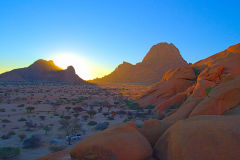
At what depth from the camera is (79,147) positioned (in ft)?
16.0

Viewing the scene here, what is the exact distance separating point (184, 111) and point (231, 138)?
13.7ft

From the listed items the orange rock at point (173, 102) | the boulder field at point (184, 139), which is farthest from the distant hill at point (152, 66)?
the boulder field at point (184, 139)

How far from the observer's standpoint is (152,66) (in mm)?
103625

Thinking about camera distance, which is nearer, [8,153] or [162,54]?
[8,153]

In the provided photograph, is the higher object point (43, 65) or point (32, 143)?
point (43, 65)

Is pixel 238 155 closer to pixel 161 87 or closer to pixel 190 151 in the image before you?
pixel 190 151

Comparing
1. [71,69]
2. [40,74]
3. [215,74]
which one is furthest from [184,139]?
[40,74]

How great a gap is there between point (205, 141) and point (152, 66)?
334 feet

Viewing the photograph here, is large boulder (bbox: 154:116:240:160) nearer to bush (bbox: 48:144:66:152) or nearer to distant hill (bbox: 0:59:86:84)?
bush (bbox: 48:144:66:152)

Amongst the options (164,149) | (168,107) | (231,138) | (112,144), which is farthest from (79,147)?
(168,107)

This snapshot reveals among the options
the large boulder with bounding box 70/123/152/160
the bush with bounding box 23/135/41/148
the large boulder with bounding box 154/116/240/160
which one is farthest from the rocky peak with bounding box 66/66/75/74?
the large boulder with bounding box 154/116/240/160

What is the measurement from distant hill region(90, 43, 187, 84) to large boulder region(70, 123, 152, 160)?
8943 centimetres

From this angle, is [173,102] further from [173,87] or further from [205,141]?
[205,141]

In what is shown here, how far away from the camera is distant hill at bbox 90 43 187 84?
3845 inches
